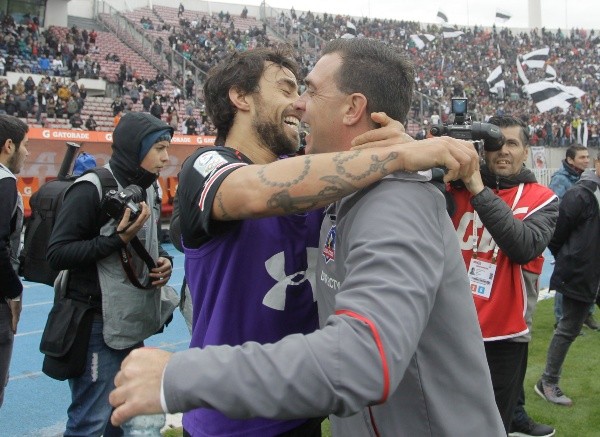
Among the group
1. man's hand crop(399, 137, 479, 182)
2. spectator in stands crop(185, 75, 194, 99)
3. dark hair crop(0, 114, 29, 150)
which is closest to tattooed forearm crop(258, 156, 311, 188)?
man's hand crop(399, 137, 479, 182)

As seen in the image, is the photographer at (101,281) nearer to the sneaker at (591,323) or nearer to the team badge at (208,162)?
the team badge at (208,162)

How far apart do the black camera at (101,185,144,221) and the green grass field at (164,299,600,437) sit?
1835 mm

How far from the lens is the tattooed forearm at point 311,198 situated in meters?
1.43

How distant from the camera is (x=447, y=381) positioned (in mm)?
1372

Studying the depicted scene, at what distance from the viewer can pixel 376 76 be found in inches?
62.0

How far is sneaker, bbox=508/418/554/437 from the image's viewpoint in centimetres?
410

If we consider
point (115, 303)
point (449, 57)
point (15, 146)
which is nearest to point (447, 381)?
point (115, 303)

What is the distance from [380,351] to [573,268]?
4182 millimetres

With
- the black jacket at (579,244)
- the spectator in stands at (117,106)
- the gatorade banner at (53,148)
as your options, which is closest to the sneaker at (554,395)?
the black jacket at (579,244)

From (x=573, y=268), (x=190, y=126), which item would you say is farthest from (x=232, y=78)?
(x=190, y=126)

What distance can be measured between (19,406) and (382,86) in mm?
4423

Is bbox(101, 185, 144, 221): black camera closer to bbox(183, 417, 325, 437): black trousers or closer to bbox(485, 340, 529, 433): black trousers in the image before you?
bbox(183, 417, 325, 437): black trousers

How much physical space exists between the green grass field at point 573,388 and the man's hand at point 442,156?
277 cm

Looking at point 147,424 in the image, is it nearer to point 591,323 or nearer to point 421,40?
point 591,323
